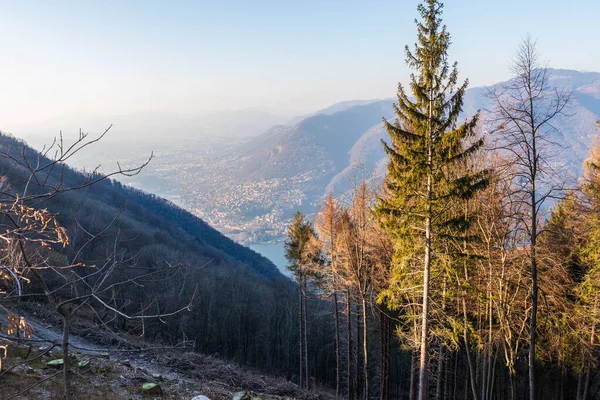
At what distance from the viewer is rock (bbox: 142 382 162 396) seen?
7418mm

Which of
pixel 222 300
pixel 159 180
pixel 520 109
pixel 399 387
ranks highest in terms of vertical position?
pixel 159 180

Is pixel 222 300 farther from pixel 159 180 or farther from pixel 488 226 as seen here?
pixel 159 180

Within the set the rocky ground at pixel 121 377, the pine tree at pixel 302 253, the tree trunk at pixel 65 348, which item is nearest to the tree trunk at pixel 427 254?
the rocky ground at pixel 121 377

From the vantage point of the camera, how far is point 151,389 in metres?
7.49

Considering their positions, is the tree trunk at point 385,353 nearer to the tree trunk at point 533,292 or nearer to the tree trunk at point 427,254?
the tree trunk at point 427,254

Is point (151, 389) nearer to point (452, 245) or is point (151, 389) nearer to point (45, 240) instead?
point (45, 240)

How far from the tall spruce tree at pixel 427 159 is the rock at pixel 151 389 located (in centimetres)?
638

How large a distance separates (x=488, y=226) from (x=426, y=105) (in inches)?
161

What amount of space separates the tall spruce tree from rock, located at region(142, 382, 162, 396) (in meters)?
6.38

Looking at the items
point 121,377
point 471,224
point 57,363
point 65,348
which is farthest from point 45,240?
point 471,224

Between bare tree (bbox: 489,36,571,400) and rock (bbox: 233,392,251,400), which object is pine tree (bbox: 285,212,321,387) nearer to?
rock (bbox: 233,392,251,400)

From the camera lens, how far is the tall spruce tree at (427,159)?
8203 millimetres

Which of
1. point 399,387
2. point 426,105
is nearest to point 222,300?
point 399,387

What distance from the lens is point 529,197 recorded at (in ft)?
26.2
